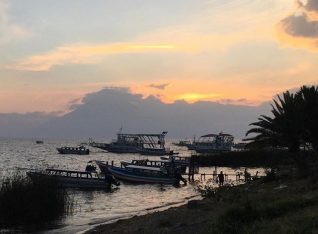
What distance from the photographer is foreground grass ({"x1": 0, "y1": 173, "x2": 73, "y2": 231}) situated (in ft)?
66.7

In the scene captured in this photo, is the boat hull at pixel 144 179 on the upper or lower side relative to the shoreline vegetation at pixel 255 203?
lower

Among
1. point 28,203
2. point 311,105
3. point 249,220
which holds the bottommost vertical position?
point 28,203

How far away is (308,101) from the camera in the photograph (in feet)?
104

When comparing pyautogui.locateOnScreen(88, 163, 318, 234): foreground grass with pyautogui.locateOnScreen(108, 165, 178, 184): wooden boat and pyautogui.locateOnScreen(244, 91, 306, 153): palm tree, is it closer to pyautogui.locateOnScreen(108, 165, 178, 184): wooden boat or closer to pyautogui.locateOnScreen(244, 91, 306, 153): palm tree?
pyautogui.locateOnScreen(244, 91, 306, 153): palm tree

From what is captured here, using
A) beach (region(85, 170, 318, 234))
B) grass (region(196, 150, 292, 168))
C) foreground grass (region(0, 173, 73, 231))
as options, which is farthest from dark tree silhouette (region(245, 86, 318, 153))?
grass (region(196, 150, 292, 168))

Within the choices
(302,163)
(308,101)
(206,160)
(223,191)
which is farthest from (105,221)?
(206,160)

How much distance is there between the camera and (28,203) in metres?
20.9

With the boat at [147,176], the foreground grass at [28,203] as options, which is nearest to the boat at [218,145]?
the boat at [147,176]

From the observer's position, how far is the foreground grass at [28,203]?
20.3m

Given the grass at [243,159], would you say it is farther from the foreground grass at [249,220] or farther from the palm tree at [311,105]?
the foreground grass at [249,220]

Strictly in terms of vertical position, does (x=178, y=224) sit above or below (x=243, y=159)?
below

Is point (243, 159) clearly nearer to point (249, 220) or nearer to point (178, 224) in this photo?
point (178, 224)

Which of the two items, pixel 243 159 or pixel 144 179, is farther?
pixel 243 159

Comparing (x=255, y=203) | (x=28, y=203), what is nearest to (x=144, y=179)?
(x=28, y=203)
